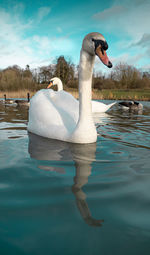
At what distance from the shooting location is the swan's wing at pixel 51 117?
3.63 m

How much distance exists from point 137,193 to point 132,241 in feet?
2.15

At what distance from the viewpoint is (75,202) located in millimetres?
1700

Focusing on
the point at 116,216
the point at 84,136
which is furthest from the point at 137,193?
the point at 84,136

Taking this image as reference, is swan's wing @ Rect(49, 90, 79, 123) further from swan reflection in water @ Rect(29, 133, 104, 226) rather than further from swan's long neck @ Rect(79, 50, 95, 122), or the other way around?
swan reflection in water @ Rect(29, 133, 104, 226)

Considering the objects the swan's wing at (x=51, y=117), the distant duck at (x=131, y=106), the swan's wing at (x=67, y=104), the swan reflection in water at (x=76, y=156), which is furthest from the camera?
the distant duck at (x=131, y=106)

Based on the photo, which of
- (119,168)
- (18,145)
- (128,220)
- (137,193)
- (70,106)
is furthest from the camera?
(70,106)

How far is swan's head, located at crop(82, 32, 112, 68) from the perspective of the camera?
2657mm

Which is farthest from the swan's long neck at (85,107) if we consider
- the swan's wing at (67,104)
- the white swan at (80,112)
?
the swan's wing at (67,104)

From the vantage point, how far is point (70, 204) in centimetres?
167

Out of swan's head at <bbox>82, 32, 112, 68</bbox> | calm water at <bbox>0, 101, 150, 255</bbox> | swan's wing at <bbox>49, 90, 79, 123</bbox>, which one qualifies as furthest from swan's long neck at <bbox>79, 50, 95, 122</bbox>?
calm water at <bbox>0, 101, 150, 255</bbox>

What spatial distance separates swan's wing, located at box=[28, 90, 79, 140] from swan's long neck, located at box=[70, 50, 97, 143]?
0.25 meters

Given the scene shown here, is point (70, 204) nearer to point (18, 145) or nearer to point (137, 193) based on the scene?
point (137, 193)

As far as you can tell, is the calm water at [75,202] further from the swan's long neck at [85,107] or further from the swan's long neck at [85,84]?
the swan's long neck at [85,84]

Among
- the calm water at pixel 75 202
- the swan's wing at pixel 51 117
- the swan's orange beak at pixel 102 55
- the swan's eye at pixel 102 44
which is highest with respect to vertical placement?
the swan's eye at pixel 102 44
